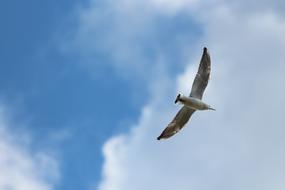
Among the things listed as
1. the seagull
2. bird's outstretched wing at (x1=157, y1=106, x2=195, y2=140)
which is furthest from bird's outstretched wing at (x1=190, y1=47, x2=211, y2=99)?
bird's outstretched wing at (x1=157, y1=106, x2=195, y2=140)

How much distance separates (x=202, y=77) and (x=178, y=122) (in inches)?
243

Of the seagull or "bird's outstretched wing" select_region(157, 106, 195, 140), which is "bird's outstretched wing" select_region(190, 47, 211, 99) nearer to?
the seagull

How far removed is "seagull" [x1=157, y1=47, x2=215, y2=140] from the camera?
173 metres

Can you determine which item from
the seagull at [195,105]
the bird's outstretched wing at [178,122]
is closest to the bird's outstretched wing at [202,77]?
the seagull at [195,105]

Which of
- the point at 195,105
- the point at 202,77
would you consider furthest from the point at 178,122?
the point at 202,77

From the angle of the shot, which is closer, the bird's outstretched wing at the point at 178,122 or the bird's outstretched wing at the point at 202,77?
the bird's outstretched wing at the point at 178,122

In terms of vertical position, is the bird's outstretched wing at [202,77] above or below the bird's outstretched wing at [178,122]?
above

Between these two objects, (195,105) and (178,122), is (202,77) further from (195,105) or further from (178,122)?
(178,122)

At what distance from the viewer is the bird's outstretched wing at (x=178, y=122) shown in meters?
174

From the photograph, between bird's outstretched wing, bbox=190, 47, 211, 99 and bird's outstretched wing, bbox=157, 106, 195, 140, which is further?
bird's outstretched wing, bbox=190, 47, 211, 99

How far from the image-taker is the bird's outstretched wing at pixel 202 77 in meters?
174

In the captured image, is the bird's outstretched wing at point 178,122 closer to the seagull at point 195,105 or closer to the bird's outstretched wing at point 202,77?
the seagull at point 195,105

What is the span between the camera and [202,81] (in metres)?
175

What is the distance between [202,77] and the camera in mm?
174750
